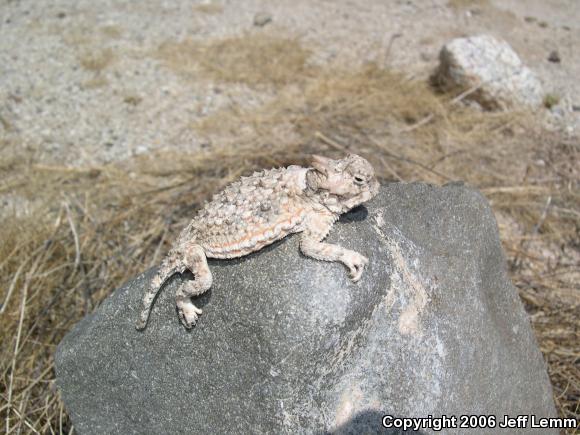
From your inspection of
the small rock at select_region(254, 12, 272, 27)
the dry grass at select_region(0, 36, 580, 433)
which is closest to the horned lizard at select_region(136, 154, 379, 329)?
the dry grass at select_region(0, 36, 580, 433)

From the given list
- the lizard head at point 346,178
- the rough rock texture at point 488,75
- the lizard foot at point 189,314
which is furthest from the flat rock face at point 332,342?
the rough rock texture at point 488,75

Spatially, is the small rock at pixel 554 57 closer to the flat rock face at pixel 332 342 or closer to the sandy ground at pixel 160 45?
the sandy ground at pixel 160 45

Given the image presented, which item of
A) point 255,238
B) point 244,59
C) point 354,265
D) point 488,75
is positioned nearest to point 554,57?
point 488,75

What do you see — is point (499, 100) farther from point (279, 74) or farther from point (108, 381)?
point (108, 381)

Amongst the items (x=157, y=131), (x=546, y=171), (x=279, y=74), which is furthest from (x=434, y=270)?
(x=279, y=74)

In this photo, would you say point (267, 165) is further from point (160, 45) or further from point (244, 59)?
point (160, 45)

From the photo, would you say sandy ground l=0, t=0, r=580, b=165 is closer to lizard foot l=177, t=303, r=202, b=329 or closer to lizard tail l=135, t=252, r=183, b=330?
lizard tail l=135, t=252, r=183, b=330
